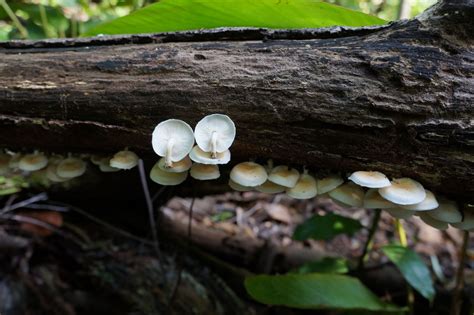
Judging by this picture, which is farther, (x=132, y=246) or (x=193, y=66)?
(x=132, y=246)

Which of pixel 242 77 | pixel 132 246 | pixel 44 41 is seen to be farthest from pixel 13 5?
pixel 242 77

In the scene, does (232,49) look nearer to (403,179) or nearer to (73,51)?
(73,51)

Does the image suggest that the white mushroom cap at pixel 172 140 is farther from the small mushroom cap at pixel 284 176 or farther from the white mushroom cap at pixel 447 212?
the white mushroom cap at pixel 447 212

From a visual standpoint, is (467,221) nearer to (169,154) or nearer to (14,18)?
(169,154)

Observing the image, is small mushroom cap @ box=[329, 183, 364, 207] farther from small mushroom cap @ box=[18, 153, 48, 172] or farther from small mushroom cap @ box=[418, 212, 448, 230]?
small mushroom cap @ box=[18, 153, 48, 172]

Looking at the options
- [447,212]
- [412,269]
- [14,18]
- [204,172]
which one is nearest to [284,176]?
[204,172]

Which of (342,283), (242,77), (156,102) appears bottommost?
(342,283)

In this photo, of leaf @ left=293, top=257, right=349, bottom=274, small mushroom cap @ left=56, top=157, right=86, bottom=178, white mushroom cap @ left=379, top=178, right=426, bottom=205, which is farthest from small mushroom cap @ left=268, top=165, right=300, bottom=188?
leaf @ left=293, top=257, right=349, bottom=274
